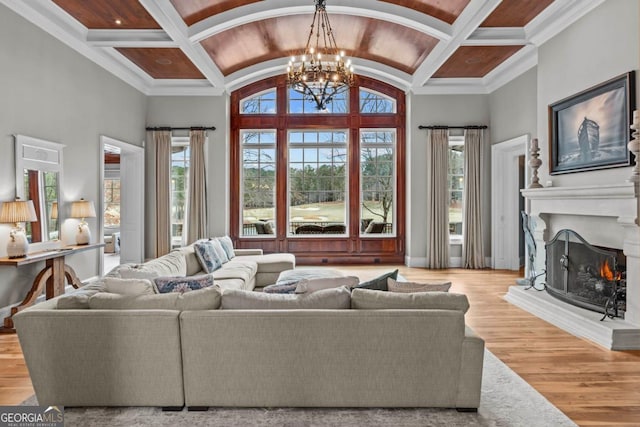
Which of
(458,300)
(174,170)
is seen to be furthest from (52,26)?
(458,300)

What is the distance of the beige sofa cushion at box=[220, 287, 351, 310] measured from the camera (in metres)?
2.66

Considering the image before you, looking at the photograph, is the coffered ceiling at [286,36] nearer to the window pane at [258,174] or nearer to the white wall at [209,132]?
the white wall at [209,132]

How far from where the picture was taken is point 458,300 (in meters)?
2.63

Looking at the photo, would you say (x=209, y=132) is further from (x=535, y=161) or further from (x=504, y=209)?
(x=504, y=209)

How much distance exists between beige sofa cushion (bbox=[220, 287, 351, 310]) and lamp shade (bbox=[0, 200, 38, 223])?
3.03m

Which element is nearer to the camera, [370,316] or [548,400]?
[370,316]

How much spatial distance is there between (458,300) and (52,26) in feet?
18.5

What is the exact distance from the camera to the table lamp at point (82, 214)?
5535 millimetres

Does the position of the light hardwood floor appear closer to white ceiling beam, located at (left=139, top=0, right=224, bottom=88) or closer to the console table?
the console table

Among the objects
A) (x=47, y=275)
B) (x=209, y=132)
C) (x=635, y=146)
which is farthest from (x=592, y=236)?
(x=209, y=132)

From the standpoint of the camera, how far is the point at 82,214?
5.56 metres

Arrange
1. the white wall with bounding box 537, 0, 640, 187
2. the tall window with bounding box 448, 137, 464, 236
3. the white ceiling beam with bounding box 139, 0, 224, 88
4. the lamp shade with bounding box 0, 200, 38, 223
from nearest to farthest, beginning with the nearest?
the white wall with bounding box 537, 0, 640, 187, the lamp shade with bounding box 0, 200, 38, 223, the white ceiling beam with bounding box 139, 0, 224, 88, the tall window with bounding box 448, 137, 464, 236

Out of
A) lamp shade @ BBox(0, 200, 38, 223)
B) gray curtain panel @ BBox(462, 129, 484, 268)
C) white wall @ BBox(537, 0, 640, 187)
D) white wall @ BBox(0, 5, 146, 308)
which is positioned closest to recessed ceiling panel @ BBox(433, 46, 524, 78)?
white wall @ BBox(537, 0, 640, 187)

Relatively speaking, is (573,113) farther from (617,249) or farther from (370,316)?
(370,316)
